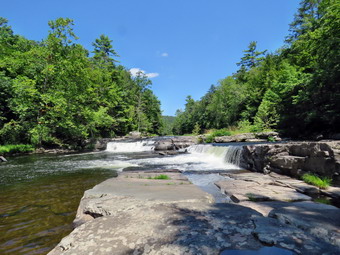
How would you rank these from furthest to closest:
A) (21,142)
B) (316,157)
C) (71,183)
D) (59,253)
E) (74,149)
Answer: (74,149)
(21,142)
(71,183)
(316,157)
(59,253)

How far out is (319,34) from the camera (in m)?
14.9

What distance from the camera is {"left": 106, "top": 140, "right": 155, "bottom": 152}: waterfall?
20.0 metres

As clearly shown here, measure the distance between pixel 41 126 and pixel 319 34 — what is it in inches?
974

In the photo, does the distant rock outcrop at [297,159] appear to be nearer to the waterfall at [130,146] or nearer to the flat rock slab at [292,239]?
the flat rock slab at [292,239]

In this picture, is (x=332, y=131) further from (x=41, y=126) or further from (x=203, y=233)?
(x=41, y=126)

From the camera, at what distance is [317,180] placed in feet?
16.8

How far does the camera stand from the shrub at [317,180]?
4.94 meters

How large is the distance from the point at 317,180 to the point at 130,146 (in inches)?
706

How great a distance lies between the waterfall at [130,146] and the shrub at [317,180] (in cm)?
1538

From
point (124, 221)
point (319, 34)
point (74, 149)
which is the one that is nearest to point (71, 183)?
point (124, 221)

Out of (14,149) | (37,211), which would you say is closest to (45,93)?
(14,149)

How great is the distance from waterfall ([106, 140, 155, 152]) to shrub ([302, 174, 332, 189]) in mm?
15376

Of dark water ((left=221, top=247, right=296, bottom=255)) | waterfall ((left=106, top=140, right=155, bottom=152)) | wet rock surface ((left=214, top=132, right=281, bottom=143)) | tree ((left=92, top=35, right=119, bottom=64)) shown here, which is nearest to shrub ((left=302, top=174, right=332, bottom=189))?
dark water ((left=221, top=247, right=296, bottom=255))

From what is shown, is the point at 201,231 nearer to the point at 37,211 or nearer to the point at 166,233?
the point at 166,233
